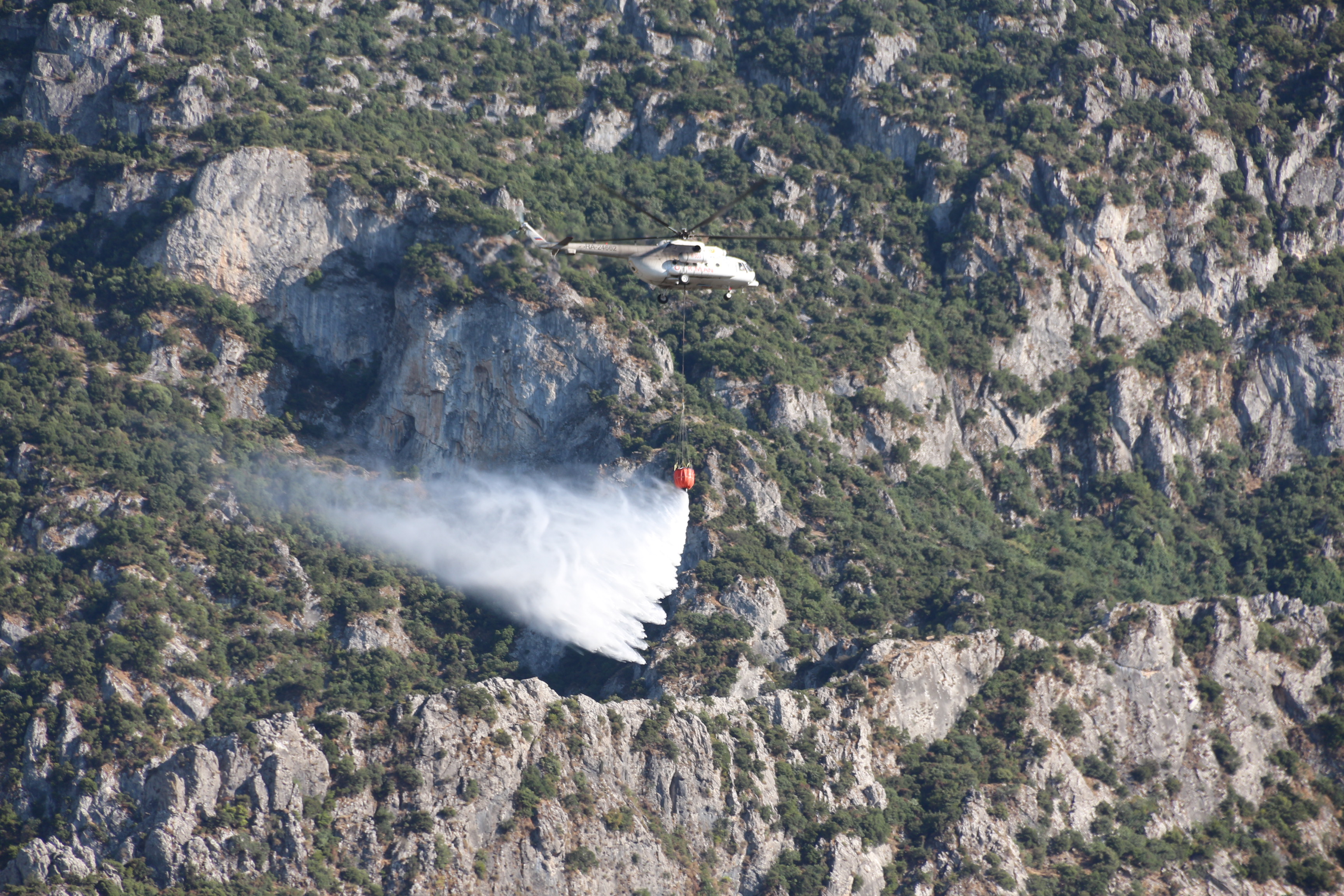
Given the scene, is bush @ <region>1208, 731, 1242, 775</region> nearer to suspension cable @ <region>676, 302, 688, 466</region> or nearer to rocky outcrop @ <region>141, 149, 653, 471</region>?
suspension cable @ <region>676, 302, 688, 466</region>

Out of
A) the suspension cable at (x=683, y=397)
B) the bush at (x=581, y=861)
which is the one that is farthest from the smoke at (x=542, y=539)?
the bush at (x=581, y=861)

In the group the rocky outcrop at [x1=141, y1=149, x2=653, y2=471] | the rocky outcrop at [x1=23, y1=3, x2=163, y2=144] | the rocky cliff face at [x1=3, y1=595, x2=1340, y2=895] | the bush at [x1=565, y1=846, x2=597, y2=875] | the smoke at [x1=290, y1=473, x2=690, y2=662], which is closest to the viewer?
the rocky cliff face at [x1=3, y1=595, x2=1340, y2=895]

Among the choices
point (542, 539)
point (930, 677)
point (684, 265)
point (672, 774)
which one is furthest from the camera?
point (542, 539)

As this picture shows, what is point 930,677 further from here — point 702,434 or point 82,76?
point 82,76

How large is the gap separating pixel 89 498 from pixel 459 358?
26563mm

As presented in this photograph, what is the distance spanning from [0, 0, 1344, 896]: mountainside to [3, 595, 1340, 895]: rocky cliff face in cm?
28

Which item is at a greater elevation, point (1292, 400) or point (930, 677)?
point (1292, 400)

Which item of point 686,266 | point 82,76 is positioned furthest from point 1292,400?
point 82,76

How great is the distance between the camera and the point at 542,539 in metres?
140

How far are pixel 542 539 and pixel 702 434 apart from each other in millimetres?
13846

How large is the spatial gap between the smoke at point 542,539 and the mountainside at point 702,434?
1410mm

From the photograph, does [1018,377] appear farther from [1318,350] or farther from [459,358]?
[459,358]

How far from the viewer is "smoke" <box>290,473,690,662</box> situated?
137 metres

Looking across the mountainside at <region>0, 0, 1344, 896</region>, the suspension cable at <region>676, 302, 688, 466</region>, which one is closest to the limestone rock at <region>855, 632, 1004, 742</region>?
the mountainside at <region>0, 0, 1344, 896</region>
